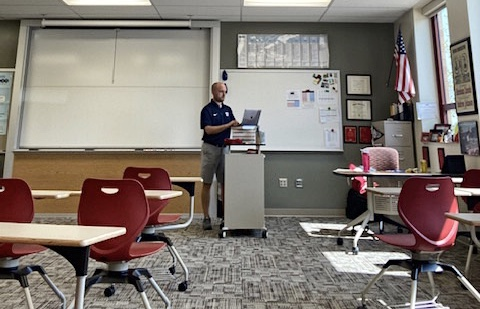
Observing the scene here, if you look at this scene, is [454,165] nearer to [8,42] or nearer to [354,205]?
[354,205]

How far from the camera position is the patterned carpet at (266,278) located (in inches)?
73.2

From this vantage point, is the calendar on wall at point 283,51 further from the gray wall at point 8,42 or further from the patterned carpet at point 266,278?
the gray wall at point 8,42

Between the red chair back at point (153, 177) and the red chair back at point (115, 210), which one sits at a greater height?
the red chair back at point (153, 177)

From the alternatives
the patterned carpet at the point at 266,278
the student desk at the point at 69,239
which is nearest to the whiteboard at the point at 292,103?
the patterned carpet at the point at 266,278

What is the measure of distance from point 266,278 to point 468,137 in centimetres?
291

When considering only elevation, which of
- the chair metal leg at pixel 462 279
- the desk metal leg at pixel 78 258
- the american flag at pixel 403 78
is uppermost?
the american flag at pixel 403 78

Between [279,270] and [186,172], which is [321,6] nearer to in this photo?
[186,172]

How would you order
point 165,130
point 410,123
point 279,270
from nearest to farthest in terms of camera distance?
point 279,270 < point 410,123 < point 165,130

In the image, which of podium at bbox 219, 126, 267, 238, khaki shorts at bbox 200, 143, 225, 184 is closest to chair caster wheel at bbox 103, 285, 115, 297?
podium at bbox 219, 126, 267, 238

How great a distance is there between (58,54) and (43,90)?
0.63 metres

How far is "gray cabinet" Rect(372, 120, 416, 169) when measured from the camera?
4359 mm

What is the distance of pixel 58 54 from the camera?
4.82 metres

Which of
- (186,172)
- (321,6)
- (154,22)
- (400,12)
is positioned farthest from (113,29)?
(400,12)

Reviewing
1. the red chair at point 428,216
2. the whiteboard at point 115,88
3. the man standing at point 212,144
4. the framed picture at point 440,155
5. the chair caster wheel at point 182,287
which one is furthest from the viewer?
the whiteboard at point 115,88
